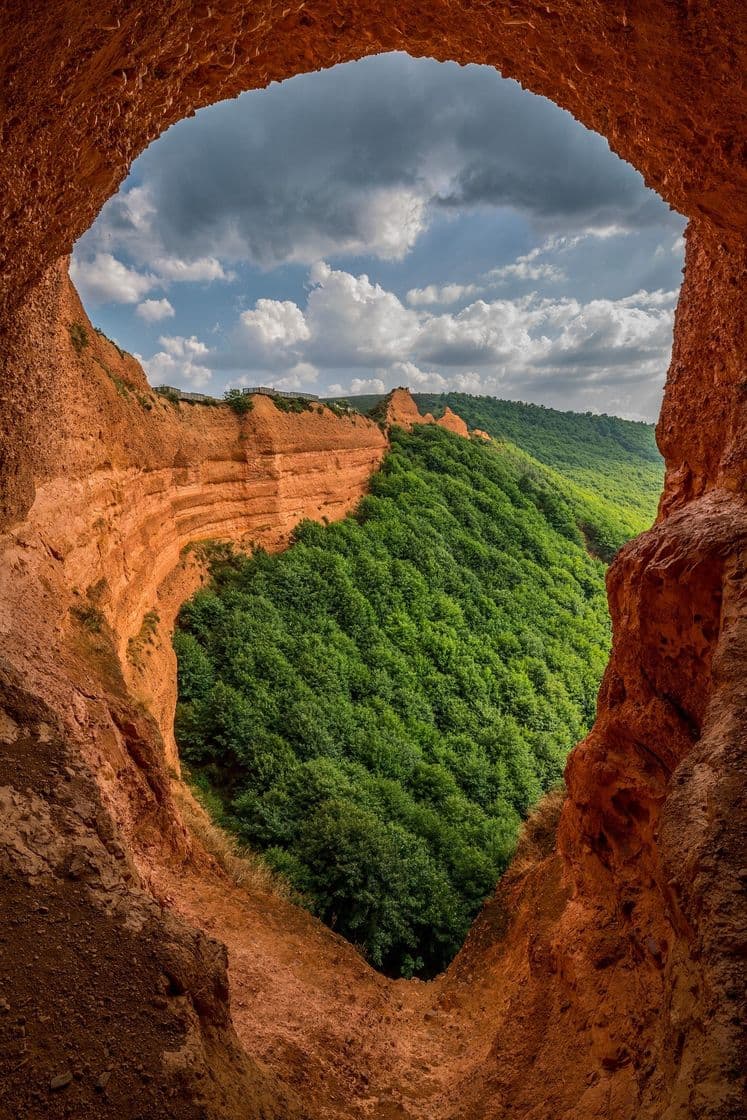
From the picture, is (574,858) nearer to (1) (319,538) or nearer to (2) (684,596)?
(2) (684,596)

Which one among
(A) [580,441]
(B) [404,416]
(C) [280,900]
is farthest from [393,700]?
(A) [580,441]

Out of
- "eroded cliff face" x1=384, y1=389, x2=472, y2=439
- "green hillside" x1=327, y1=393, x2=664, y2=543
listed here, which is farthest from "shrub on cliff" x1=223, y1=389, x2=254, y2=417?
"green hillside" x1=327, y1=393, x2=664, y2=543

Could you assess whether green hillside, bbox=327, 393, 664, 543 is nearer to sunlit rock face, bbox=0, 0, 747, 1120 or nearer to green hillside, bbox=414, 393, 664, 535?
green hillside, bbox=414, 393, 664, 535

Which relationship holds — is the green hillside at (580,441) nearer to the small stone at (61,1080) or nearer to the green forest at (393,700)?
the green forest at (393,700)

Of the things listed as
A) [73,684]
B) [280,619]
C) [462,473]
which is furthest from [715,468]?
[462,473]

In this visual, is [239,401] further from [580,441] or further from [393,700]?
[580,441]
